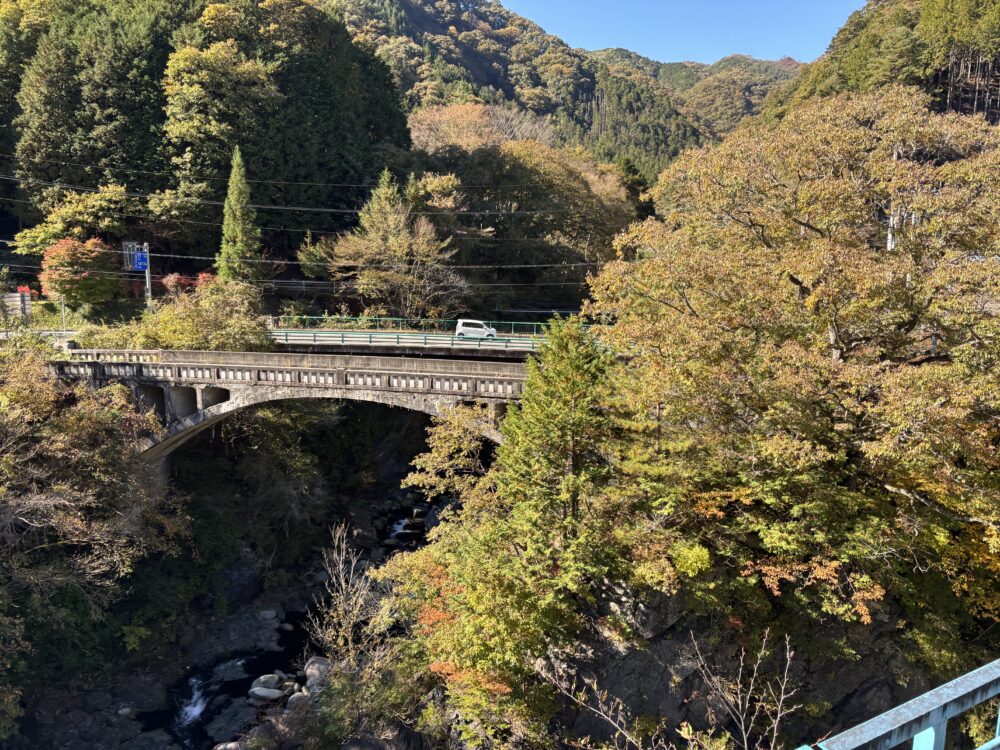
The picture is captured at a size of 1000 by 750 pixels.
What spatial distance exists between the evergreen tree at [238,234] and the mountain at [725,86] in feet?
261

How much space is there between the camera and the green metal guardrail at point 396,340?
2733 cm

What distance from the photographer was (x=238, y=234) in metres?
35.6

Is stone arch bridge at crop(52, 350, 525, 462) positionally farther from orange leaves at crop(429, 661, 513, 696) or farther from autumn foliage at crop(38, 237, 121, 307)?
autumn foliage at crop(38, 237, 121, 307)

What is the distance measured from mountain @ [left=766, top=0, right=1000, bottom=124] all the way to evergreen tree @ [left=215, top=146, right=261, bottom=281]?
1808 inches

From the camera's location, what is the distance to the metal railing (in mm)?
2504

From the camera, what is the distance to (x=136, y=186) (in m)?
36.9

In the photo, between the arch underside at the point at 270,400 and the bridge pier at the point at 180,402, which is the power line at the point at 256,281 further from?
the arch underside at the point at 270,400

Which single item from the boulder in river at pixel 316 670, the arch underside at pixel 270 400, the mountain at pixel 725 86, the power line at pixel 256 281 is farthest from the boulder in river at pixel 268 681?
the mountain at pixel 725 86

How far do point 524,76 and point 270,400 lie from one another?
311 feet

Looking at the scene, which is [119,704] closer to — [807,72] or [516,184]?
[516,184]

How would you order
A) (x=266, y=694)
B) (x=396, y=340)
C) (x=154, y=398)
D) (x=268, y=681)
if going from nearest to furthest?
(x=266, y=694), (x=268, y=681), (x=154, y=398), (x=396, y=340)

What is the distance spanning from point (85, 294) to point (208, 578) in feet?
70.8

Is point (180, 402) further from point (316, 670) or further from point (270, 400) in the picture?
point (316, 670)

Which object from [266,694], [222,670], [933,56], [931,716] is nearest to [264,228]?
[222,670]
